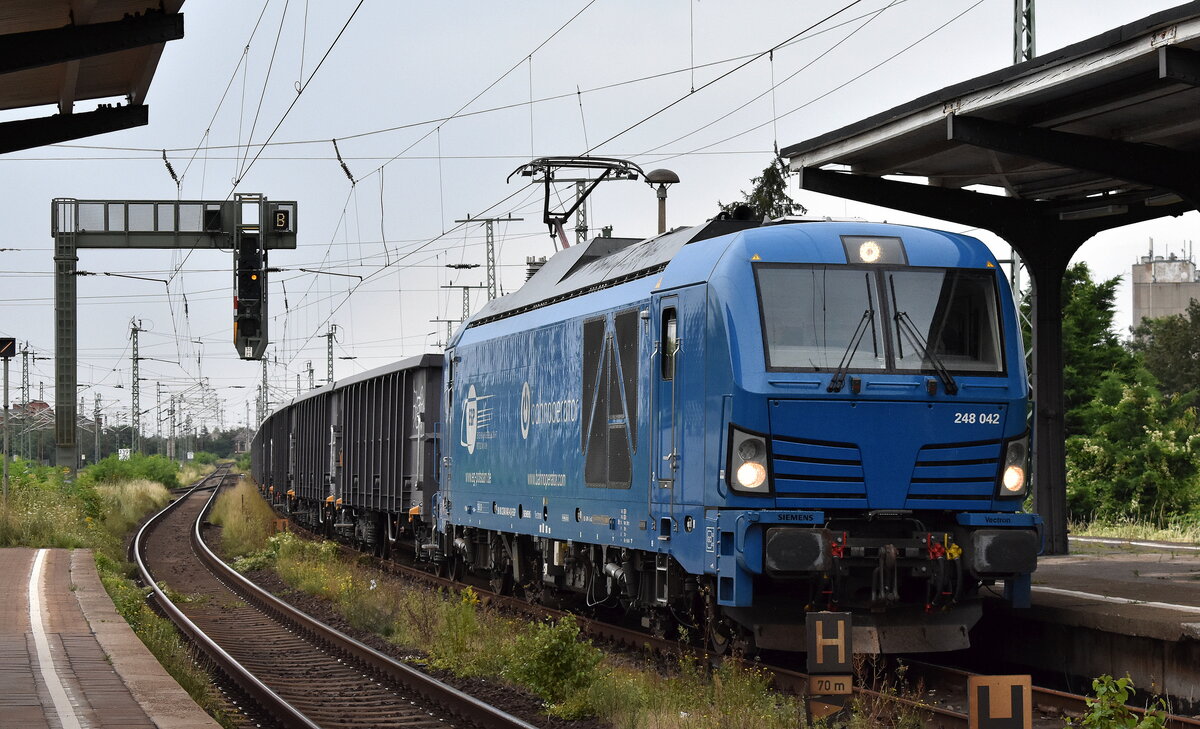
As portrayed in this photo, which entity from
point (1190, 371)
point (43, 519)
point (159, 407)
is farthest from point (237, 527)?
point (159, 407)

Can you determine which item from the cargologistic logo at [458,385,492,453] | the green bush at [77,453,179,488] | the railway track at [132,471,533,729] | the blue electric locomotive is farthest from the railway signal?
the green bush at [77,453,179,488]

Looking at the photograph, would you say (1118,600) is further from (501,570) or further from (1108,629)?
(501,570)

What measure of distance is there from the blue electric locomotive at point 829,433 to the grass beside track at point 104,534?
13.4ft

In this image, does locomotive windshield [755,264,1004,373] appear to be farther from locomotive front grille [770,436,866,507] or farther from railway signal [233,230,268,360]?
railway signal [233,230,268,360]

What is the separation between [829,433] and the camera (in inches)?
413

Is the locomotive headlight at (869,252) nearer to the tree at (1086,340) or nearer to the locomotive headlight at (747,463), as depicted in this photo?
the locomotive headlight at (747,463)

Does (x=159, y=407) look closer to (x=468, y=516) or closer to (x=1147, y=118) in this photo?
(x=468, y=516)

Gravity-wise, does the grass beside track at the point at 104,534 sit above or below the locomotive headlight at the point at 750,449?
below

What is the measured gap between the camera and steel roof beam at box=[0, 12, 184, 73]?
902 cm

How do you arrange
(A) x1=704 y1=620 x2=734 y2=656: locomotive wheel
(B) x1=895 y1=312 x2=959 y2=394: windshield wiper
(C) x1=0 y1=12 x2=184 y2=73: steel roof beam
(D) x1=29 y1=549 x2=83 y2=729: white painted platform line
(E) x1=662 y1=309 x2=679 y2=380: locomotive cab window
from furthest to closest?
(E) x1=662 y1=309 x2=679 y2=380: locomotive cab window → (A) x1=704 y1=620 x2=734 y2=656: locomotive wheel → (B) x1=895 y1=312 x2=959 y2=394: windshield wiper → (C) x1=0 y1=12 x2=184 y2=73: steel roof beam → (D) x1=29 y1=549 x2=83 y2=729: white painted platform line

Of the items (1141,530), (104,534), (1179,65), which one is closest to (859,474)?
(1179,65)

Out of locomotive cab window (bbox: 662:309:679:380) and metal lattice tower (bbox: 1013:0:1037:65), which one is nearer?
locomotive cab window (bbox: 662:309:679:380)

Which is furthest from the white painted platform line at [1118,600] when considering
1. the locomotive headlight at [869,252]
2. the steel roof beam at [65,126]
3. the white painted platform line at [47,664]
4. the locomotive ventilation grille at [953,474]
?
the steel roof beam at [65,126]

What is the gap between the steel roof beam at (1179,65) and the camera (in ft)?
34.6
